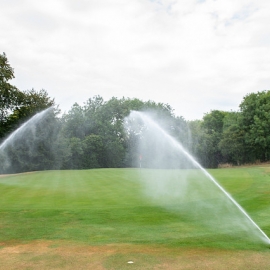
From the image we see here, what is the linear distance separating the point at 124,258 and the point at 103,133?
63.6 meters

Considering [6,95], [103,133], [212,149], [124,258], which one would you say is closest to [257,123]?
[212,149]

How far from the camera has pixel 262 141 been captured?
59375 millimetres

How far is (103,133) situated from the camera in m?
71.1

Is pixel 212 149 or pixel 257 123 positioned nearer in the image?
pixel 257 123

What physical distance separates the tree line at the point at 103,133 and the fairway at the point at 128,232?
3481 centimetres

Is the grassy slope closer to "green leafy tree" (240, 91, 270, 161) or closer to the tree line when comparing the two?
the tree line

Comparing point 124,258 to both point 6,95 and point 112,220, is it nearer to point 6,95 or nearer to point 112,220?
point 112,220

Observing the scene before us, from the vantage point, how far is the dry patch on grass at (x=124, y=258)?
7512 millimetres

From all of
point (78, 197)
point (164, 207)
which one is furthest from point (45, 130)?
point (164, 207)

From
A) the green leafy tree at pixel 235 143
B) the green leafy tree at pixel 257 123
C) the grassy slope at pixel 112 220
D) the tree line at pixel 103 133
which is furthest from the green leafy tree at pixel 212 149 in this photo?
the grassy slope at pixel 112 220

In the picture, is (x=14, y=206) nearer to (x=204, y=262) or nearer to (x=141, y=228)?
(x=141, y=228)

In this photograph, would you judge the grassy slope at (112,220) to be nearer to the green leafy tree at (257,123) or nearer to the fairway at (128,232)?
the fairway at (128,232)

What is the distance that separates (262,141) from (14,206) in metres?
53.7

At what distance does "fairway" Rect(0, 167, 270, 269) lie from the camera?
7898mm
